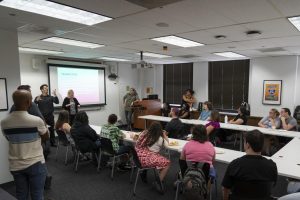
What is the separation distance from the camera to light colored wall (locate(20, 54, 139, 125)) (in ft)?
20.6

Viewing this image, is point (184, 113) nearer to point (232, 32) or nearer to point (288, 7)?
point (232, 32)

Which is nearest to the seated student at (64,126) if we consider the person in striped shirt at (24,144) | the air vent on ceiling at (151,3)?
the person in striped shirt at (24,144)

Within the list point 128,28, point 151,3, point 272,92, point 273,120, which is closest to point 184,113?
point 273,120

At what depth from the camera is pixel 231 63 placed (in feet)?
25.5

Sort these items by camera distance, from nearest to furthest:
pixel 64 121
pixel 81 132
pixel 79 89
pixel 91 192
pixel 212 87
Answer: pixel 91 192, pixel 81 132, pixel 64 121, pixel 79 89, pixel 212 87

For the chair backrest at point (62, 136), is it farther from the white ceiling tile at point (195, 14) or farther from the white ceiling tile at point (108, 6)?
the white ceiling tile at point (195, 14)

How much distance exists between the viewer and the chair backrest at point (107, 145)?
3.74m

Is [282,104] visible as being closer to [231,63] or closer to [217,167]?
[231,63]

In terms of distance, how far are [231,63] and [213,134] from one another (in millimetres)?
4043

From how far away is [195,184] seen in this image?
2.39 meters

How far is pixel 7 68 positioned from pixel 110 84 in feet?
16.3

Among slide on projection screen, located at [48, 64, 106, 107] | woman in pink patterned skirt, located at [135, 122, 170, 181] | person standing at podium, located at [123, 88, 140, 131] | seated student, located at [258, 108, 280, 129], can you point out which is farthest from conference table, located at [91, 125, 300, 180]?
slide on projection screen, located at [48, 64, 106, 107]

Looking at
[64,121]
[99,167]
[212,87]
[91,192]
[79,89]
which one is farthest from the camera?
[212,87]

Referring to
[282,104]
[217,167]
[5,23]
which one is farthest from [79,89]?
[282,104]
